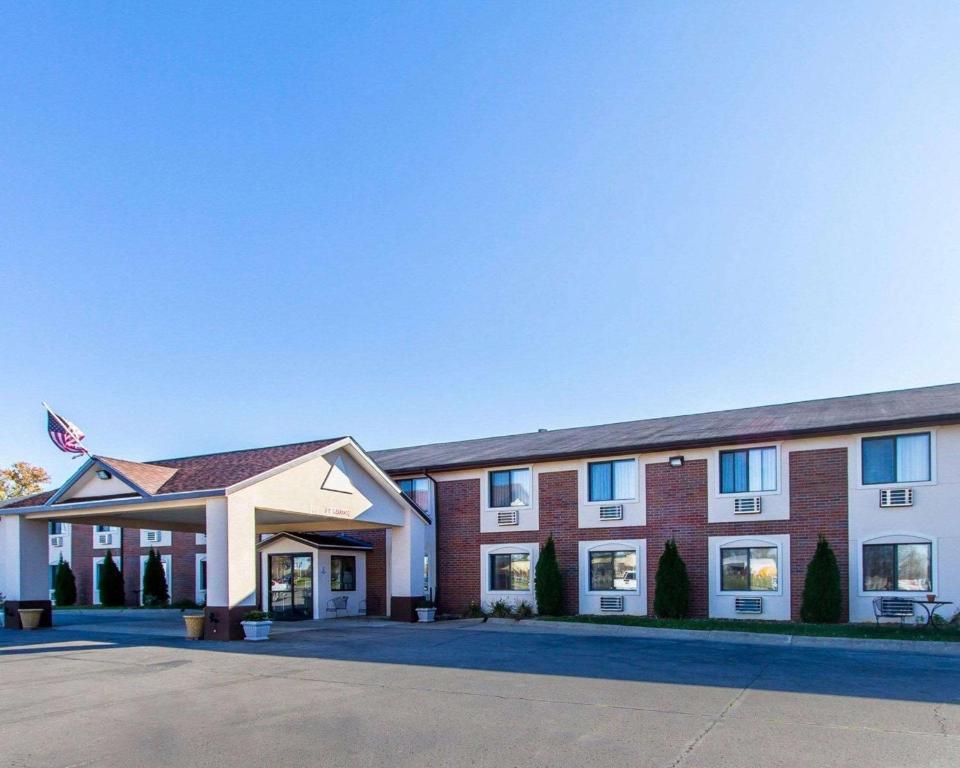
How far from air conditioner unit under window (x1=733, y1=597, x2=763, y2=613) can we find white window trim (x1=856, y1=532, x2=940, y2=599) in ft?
7.52

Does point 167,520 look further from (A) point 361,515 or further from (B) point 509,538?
(B) point 509,538

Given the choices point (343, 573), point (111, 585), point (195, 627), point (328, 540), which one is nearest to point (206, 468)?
point (195, 627)

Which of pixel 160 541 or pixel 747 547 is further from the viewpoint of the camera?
pixel 160 541

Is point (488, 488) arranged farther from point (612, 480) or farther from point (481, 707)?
point (481, 707)

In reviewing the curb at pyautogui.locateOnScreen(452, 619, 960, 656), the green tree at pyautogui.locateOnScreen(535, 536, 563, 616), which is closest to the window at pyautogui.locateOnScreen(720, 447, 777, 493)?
the curb at pyautogui.locateOnScreen(452, 619, 960, 656)

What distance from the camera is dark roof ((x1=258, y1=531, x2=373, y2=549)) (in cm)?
2506

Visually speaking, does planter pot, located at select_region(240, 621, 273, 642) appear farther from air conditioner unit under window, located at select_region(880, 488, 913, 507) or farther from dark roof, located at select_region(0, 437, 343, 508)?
air conditioner unit under window, located at select_region(880, 488, 913, 507)

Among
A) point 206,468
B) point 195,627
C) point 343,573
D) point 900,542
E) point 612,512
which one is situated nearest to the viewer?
point 195,627

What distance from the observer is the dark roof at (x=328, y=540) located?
25.1 meters

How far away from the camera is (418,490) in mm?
26406

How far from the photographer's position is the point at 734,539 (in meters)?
21.0

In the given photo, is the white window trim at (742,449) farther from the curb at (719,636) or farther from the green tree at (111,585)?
the green tree at (111,585)

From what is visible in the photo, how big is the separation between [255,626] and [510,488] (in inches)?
372

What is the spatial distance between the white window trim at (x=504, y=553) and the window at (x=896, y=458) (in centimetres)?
926
